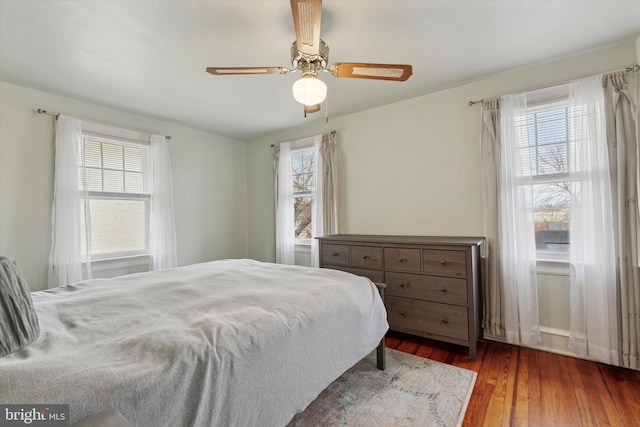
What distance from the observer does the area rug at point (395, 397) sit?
159cm

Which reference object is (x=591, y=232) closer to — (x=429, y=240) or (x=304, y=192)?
(x=429, y=240)

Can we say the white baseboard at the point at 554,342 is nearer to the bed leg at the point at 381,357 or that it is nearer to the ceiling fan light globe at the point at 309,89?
the bed leg at the point at 381,357

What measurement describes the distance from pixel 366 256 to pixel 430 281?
0.63 metres

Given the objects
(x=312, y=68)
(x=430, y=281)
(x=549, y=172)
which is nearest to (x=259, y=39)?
(x=312, y=68)

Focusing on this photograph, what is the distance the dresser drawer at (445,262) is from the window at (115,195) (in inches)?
132

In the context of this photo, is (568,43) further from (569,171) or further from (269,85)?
(269,85)

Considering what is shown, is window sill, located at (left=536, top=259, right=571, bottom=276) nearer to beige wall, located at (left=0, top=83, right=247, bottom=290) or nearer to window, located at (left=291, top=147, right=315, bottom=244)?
window, located at (left=291, top=147, right=315, bottom=244)

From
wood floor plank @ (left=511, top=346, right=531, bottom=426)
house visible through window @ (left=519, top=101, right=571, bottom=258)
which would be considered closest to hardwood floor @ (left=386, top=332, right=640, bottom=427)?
wood floor plank @ (left=511, top=346, right=531, bottom=426)

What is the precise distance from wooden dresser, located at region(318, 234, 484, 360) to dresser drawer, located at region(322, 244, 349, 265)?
112mm

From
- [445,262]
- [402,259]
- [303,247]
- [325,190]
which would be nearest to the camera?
[445,262]

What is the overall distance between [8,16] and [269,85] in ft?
5.78

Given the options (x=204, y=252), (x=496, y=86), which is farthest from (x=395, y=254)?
(x=204, y=252)

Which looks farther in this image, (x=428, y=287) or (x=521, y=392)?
(x=428, y=287)

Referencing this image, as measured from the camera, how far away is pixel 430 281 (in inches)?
94.5
